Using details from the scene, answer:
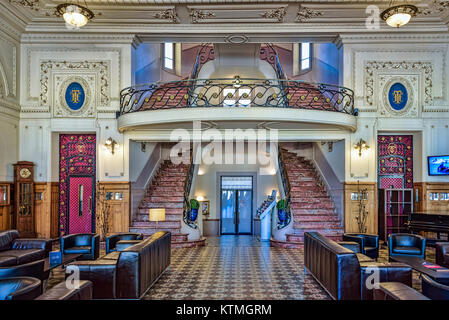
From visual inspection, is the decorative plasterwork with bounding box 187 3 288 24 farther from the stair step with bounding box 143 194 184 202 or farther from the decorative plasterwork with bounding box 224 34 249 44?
the stair step with bounding box 143 194 184 202

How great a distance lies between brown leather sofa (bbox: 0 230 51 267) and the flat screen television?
9.55m

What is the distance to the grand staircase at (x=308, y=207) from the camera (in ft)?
33.0

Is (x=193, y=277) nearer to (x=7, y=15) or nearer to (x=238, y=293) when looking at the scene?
(x=238, y=293)

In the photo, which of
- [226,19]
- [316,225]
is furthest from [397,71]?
[226,19]

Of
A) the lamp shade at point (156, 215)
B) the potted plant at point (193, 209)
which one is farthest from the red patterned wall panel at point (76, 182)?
the potted plant at point (193, 209)

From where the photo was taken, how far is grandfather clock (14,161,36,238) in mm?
9523

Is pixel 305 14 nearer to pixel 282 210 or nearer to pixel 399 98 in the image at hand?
pixel 399 98

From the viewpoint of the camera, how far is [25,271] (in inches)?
194

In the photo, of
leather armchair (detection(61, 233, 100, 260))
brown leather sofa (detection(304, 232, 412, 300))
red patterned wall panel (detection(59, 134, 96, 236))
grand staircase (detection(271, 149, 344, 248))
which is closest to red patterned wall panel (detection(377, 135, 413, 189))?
grand staircase (detection(271, 149, 344, 248))

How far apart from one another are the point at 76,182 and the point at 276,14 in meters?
7.26

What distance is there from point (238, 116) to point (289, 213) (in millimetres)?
3468
